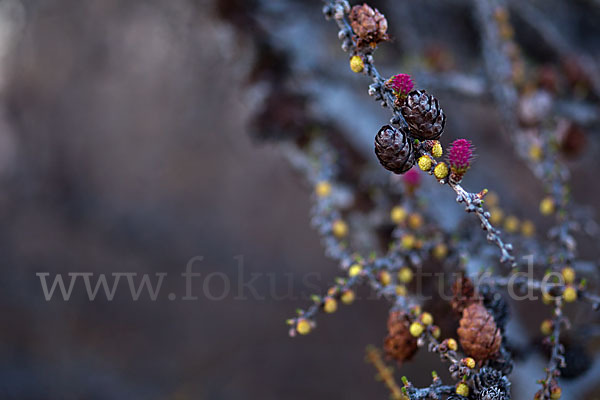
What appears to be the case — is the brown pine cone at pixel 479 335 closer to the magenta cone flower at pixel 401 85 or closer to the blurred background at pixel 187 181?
the magenta cone flower at pixel 401 85

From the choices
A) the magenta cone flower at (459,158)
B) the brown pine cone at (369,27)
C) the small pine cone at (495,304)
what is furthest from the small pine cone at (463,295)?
the brown pine cone at (369,27)

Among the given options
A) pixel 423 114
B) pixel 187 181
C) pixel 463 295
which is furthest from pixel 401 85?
pixel 187 181

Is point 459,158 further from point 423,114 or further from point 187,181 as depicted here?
point 187,181

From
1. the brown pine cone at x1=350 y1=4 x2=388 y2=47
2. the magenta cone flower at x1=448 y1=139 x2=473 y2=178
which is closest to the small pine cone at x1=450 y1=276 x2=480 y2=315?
the magenta cone flower at x1=448 y1=139 x2=473 y2=178

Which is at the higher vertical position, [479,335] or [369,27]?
[369,27]

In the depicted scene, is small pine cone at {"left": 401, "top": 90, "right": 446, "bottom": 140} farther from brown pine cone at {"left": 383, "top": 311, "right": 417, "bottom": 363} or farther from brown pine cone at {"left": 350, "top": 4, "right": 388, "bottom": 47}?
brown pine cone at {"left": 383, "top": 311, "right": 417, "bottom": 363}
